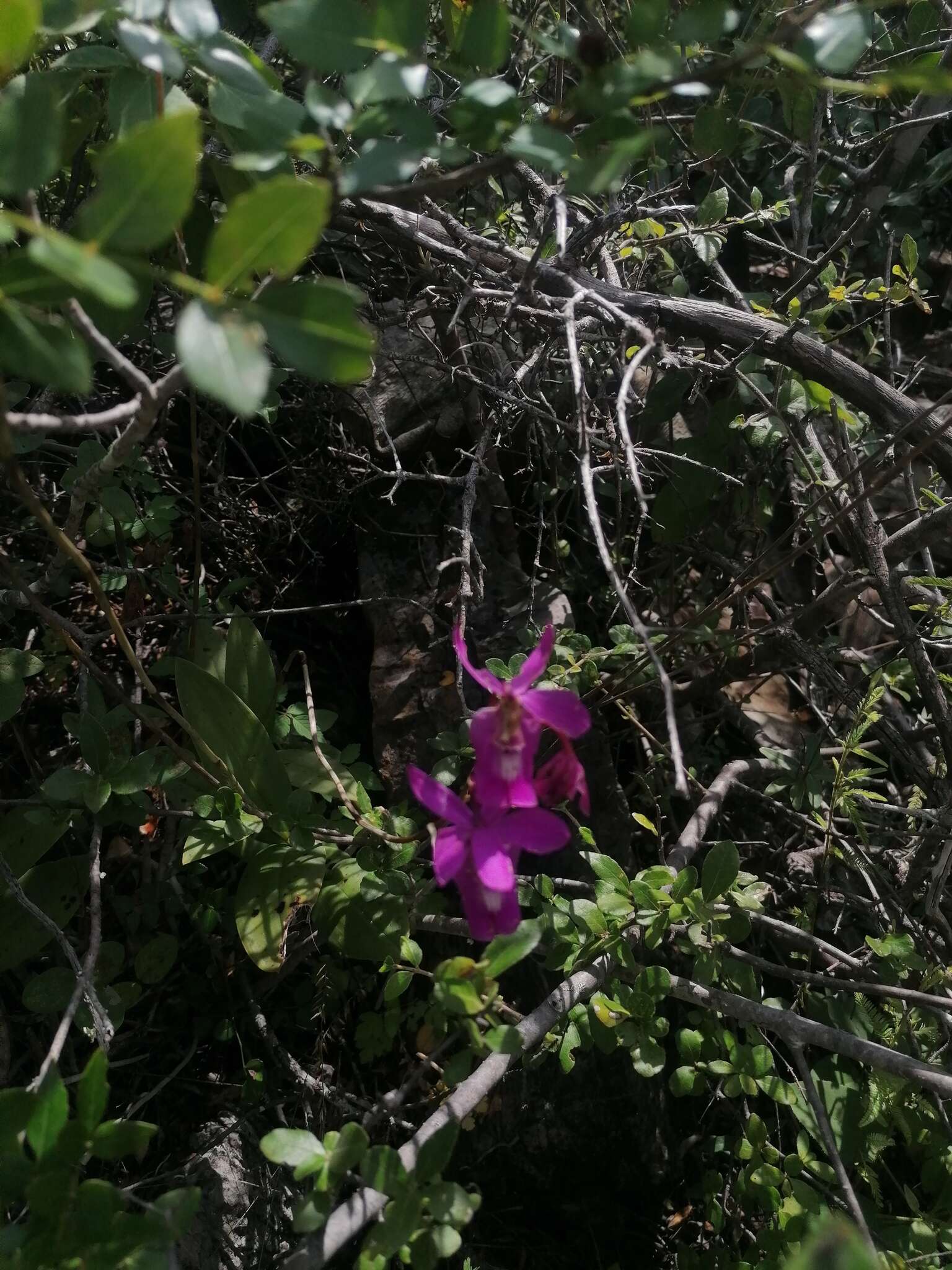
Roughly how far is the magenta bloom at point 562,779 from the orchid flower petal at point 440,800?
76 millimetres

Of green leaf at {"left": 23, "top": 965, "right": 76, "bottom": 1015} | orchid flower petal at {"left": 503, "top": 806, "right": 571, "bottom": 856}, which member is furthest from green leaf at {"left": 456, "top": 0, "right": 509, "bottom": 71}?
green leaf at {"left": 23, "top": 965, "right": 76, "bottom": 1015}

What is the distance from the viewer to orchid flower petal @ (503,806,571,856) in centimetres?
82

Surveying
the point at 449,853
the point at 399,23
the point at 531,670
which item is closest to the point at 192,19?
the point at 399,23

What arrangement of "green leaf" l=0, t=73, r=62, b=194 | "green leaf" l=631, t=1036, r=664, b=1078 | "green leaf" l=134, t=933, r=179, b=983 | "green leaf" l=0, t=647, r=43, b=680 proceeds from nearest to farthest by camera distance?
"green leaf" l=0, t=73, r=62, b=194, "green leaf" l=631, t=1036, r=664, b=1078, "green leaf" l=0, t=647, r=43, b=680, "green leaf" l=134, t=933, r=179, b=983

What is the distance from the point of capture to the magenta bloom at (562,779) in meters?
0.85

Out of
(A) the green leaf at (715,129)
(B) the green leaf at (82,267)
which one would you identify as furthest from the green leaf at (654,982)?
(A) the green leaf at (715,129)

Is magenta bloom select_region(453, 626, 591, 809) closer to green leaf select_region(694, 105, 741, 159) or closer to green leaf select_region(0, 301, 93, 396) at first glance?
green leaf select_region(0, 301, 93, 396)

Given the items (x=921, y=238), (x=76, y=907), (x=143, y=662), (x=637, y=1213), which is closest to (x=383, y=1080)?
(x=637, y=1213)

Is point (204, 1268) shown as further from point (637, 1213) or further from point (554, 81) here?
point (554, 81)

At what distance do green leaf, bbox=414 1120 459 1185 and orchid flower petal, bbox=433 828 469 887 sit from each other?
0.71 feet

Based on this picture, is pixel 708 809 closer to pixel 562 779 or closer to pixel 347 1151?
pixel 562 779

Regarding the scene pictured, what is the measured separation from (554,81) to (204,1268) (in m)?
1.89

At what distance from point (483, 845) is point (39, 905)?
0.84 meters

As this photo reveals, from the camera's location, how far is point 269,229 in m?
0.56
